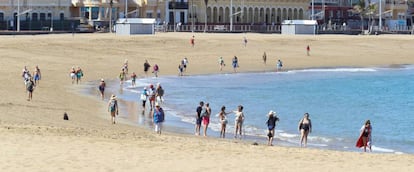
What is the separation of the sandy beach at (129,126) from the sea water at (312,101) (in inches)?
115

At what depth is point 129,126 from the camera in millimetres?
29891

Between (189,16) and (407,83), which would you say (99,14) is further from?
(407,83)

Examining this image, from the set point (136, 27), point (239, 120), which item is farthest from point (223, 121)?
point (136, 27)

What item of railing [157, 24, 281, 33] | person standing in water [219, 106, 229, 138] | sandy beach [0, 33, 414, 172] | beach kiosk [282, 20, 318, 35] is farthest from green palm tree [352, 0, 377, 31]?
person standing in water [219, 106, 229, 138]

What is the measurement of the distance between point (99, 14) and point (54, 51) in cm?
3169

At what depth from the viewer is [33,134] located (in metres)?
22.4

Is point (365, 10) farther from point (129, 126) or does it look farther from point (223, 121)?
point (223, 121)

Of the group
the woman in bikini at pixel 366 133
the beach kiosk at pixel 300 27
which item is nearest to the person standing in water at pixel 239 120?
the woman in bikini at pixel 366 133

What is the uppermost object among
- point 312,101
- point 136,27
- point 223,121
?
point 136,27

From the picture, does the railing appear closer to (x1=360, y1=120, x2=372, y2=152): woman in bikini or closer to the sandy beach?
the sandy beach

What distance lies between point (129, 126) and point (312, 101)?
1511 cm

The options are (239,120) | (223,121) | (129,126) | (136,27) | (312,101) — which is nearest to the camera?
(239,120)

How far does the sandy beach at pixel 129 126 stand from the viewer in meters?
19.0

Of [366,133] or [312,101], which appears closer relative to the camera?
[366,133]
